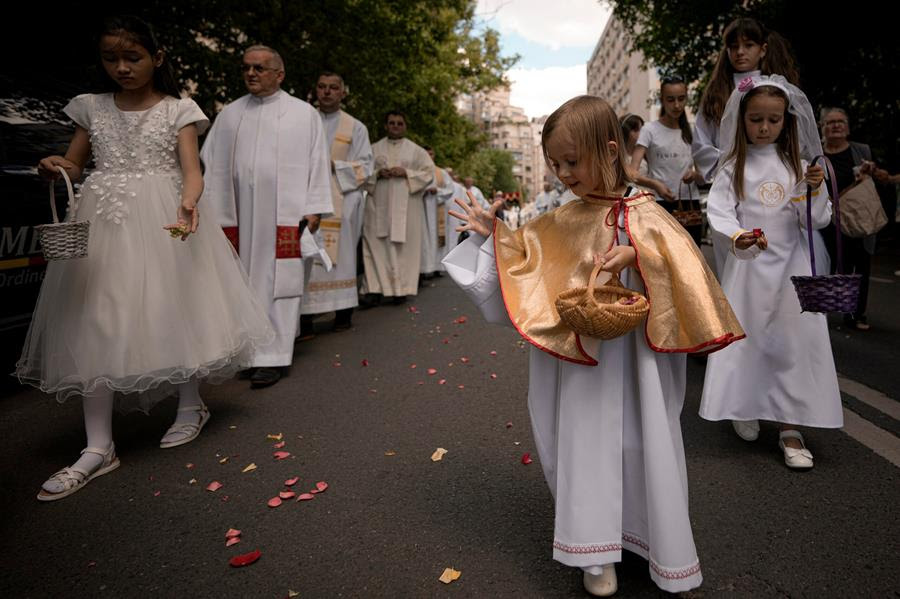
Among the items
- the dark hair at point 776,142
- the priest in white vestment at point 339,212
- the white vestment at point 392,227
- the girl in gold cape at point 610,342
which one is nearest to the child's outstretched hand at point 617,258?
the girl in gold cape at point 610,342

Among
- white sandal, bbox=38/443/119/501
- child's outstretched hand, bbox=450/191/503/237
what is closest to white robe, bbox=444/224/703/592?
child's outstretched hand, bbox=450/191/503/237

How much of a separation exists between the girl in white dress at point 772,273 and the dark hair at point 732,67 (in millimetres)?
894

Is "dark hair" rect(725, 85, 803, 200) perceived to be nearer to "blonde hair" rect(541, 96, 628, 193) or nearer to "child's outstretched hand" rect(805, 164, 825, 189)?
"child's outstretched hand" rect(805, 164, 825, 189)

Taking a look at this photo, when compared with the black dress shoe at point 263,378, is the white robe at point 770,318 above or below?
above

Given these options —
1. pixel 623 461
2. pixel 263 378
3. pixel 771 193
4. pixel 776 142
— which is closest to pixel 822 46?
pixel 776 142

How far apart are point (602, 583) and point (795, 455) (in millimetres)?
1628

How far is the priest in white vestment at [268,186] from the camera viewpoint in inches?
195

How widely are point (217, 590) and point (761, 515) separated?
220 centimetres

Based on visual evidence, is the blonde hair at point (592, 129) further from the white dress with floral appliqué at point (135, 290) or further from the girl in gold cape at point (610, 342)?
the white dress with floral appliqué at point (135, 290)

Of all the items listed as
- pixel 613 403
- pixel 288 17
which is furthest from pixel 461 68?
pixel 613 403

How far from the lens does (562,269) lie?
2.31 meters

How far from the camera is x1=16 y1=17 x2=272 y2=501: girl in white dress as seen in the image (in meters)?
3.27

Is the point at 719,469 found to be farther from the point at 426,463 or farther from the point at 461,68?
the point at 461,68

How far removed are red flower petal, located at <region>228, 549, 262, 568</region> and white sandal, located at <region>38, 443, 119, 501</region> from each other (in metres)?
1.15
